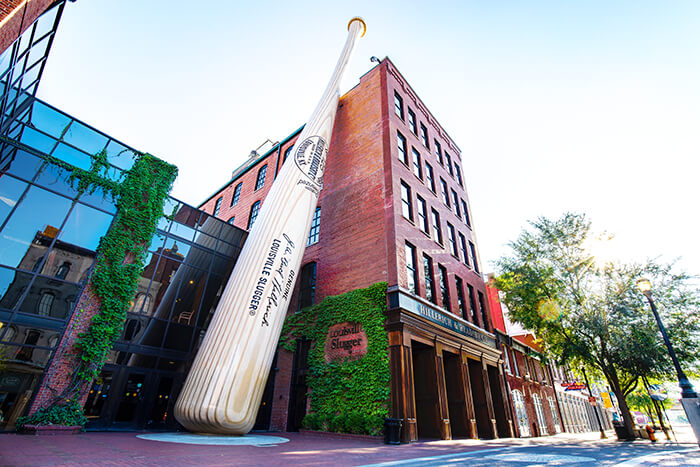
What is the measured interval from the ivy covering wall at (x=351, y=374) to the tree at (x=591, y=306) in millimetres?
11781

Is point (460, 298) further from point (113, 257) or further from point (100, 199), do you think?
point (100, 199)

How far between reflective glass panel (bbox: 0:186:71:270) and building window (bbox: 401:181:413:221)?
12.8 metres

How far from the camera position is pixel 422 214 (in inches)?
672

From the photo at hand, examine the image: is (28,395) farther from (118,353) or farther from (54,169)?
(54,169)

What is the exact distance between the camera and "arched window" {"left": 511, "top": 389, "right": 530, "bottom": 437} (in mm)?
19250

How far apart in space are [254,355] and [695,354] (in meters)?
20.2

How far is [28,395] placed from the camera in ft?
28.1

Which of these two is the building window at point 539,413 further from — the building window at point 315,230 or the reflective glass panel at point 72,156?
the reflective glass panel at point 72,156

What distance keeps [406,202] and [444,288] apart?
4.82 m

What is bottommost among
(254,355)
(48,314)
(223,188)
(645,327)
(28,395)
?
(28,395)

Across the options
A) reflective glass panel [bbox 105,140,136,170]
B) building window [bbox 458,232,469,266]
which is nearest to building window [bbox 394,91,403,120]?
building window [bbox 458,232,469,266]

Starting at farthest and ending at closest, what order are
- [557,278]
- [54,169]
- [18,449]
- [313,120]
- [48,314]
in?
[557,278] < [313,120] < [54,169] < [48,314] < [18,449]

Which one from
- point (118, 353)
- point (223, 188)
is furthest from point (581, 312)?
point (223, 188)

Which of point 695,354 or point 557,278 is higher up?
point 557,278
